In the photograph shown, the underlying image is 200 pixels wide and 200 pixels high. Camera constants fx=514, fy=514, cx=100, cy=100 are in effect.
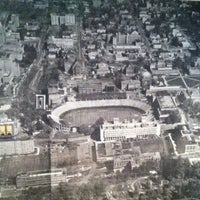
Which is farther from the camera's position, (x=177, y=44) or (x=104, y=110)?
(x=177, y=44)

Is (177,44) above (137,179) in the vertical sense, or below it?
above

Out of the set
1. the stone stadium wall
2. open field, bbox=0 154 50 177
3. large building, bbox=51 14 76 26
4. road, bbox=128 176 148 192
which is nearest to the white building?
large building, bbox=51 14 76 26

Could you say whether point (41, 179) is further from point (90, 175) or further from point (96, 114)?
point (96, 114)

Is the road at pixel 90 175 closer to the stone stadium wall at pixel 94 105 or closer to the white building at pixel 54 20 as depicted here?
the stone stadium wall at pixel 94 105

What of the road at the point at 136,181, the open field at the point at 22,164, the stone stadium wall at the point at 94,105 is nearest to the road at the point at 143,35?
the stone stadium wall at the point at 94,105

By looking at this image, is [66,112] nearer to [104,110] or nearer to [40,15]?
[104,110]

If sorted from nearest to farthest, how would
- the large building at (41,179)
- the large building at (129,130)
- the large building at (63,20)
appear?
the large building at (41,179)
the large building at (129,130)
the large building at (63,20)

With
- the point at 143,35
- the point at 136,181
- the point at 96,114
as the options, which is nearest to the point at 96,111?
the point at 96,114

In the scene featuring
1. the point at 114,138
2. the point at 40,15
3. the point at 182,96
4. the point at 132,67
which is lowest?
the point at 114,138

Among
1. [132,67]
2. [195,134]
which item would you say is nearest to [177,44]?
[132,67]
